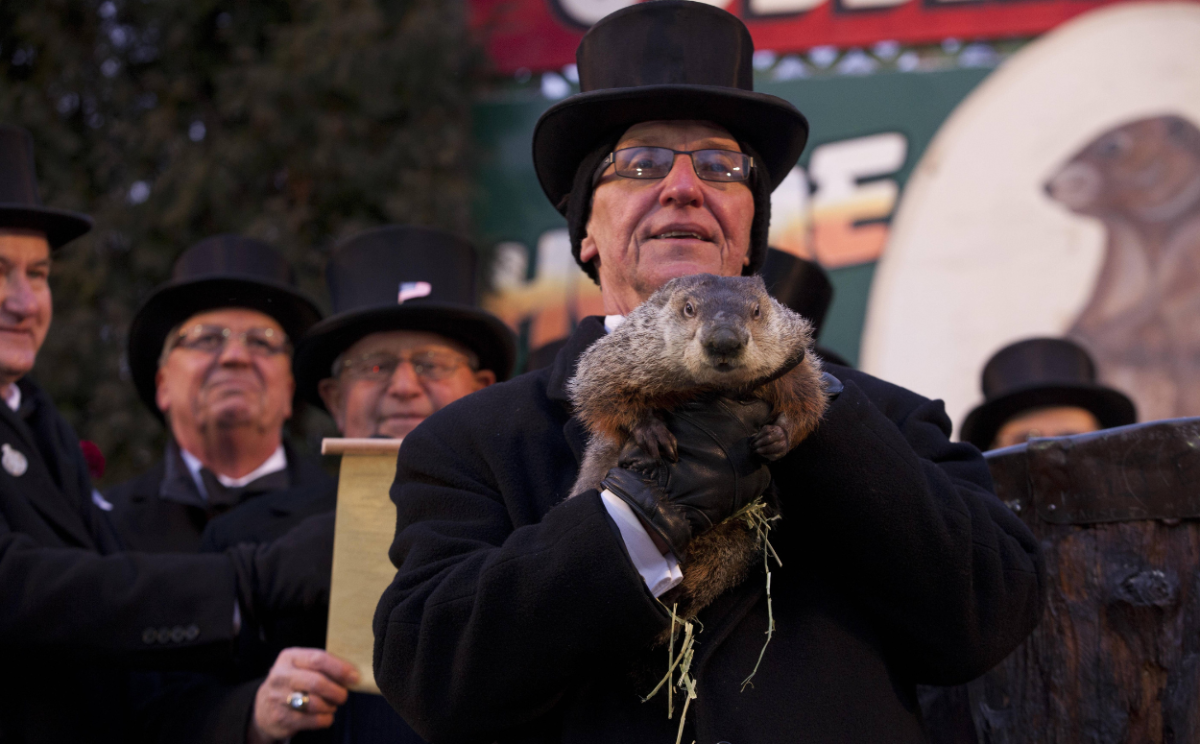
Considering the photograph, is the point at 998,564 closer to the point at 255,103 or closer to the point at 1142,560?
the point at 1142,560

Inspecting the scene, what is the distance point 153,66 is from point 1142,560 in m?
9.92

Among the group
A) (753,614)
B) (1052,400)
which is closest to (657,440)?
(753,614)

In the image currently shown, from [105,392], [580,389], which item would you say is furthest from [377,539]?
[105,392]

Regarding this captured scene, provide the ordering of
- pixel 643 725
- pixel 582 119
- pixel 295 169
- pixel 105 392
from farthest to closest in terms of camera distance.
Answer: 1. pixel 295 169
2. pixel 105 392
3. pixel 582 119
4. pixel 643 725

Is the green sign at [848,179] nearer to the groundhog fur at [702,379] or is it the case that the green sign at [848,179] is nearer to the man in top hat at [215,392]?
the man in top hat at [215,392]

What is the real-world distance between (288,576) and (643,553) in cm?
191

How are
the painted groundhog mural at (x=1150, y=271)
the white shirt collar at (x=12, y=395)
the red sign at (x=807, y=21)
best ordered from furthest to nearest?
the red sign at (x=807, y=21), the painted groundhog mural at (x=1150, y=271), the white shirt collar at (x=12, y=395)

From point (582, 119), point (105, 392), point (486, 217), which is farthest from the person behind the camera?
point (486, 217)

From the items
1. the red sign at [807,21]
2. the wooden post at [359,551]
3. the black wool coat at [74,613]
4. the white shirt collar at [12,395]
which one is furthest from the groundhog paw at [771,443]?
the red sign at [807,21]

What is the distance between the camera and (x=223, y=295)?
200 inches

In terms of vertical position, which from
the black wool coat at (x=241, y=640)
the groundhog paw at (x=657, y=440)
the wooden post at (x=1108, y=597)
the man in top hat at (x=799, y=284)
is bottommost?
the black wool coat at (x=241, y=640)

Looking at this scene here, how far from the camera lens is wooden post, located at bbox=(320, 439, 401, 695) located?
9.86 ft

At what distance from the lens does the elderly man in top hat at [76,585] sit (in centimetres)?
304

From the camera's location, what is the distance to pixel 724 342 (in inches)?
72.2
